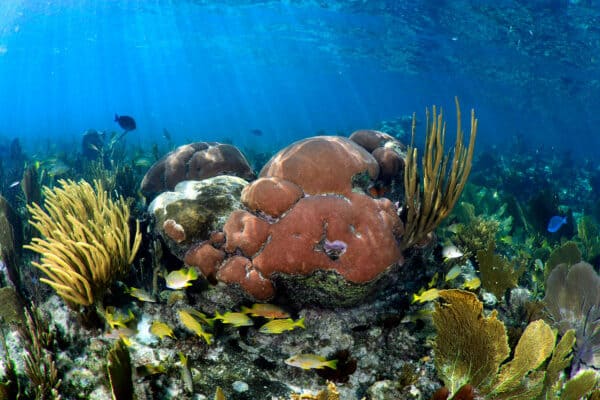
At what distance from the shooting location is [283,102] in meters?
160

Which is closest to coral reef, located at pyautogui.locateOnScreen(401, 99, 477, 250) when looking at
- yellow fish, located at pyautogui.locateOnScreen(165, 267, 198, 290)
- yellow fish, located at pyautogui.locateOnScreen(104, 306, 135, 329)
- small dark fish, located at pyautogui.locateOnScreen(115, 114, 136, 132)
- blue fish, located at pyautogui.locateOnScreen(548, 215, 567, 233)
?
yellow fish, located at pyautogui.locateOnScreen(165, 267, 198, 290)

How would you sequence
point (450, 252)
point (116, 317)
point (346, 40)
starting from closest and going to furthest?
point (116, 317) < point (450, 252) < point (346, 40)

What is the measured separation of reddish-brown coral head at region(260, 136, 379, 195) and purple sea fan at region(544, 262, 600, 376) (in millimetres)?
2626

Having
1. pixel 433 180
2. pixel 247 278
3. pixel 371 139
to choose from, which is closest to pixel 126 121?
A: pixel 371 139

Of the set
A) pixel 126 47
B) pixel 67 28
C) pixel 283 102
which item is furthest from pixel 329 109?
pixel 67 28

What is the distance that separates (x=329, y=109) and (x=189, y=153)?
561 feet

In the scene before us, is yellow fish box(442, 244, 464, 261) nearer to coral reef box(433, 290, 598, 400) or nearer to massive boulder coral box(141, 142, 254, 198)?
coral reef box(433, 290, 598, 400)

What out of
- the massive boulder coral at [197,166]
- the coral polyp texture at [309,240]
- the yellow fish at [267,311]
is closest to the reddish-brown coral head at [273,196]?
the coral polyp texture at [309,240]

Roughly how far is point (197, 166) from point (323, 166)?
3.11m

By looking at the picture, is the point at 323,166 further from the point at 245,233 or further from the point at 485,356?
the point at 485,356

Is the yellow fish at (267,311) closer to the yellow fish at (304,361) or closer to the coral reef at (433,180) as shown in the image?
the yellow fish at (304,361)

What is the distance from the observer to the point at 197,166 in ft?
20.3

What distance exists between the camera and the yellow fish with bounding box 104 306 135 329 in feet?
9.99

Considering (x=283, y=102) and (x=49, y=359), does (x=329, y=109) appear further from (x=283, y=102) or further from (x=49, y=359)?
(x=49, y=359)
